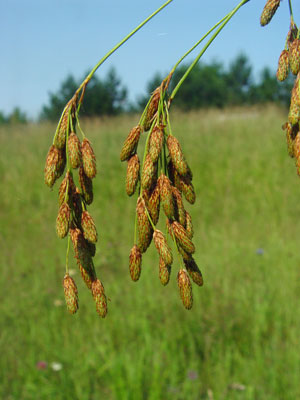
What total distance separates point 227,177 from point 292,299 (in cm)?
324

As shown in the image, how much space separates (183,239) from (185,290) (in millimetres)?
93

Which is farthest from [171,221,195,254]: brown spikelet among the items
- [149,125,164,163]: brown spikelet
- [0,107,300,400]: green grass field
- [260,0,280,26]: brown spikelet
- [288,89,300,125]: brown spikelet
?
[0,107,300,400]: green grass field

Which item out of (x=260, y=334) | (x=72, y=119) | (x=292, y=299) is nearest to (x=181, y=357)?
(x=260, y=334)

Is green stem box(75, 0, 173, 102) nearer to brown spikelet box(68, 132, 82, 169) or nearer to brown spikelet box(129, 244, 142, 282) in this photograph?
brown spikelet box(68, 132, 82, 169)

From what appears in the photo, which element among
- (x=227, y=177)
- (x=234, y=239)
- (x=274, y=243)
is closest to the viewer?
(x=274, y=243)

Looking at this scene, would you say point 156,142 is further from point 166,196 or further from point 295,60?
point 295,60

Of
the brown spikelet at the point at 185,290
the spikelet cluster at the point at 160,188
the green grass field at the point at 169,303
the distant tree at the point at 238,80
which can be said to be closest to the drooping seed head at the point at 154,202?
the spikelet cluster at the point at 160,188

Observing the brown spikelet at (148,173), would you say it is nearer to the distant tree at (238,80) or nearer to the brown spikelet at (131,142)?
the brown spikelet at (131,142)

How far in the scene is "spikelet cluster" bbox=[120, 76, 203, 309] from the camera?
67 cm

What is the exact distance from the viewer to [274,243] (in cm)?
441

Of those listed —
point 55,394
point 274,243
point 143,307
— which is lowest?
point 55,394

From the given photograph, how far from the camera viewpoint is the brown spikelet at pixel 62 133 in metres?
0.67

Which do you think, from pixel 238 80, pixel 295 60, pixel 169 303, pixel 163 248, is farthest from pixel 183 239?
pixel 238 80

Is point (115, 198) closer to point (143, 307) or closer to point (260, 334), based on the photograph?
point (143, 307)
